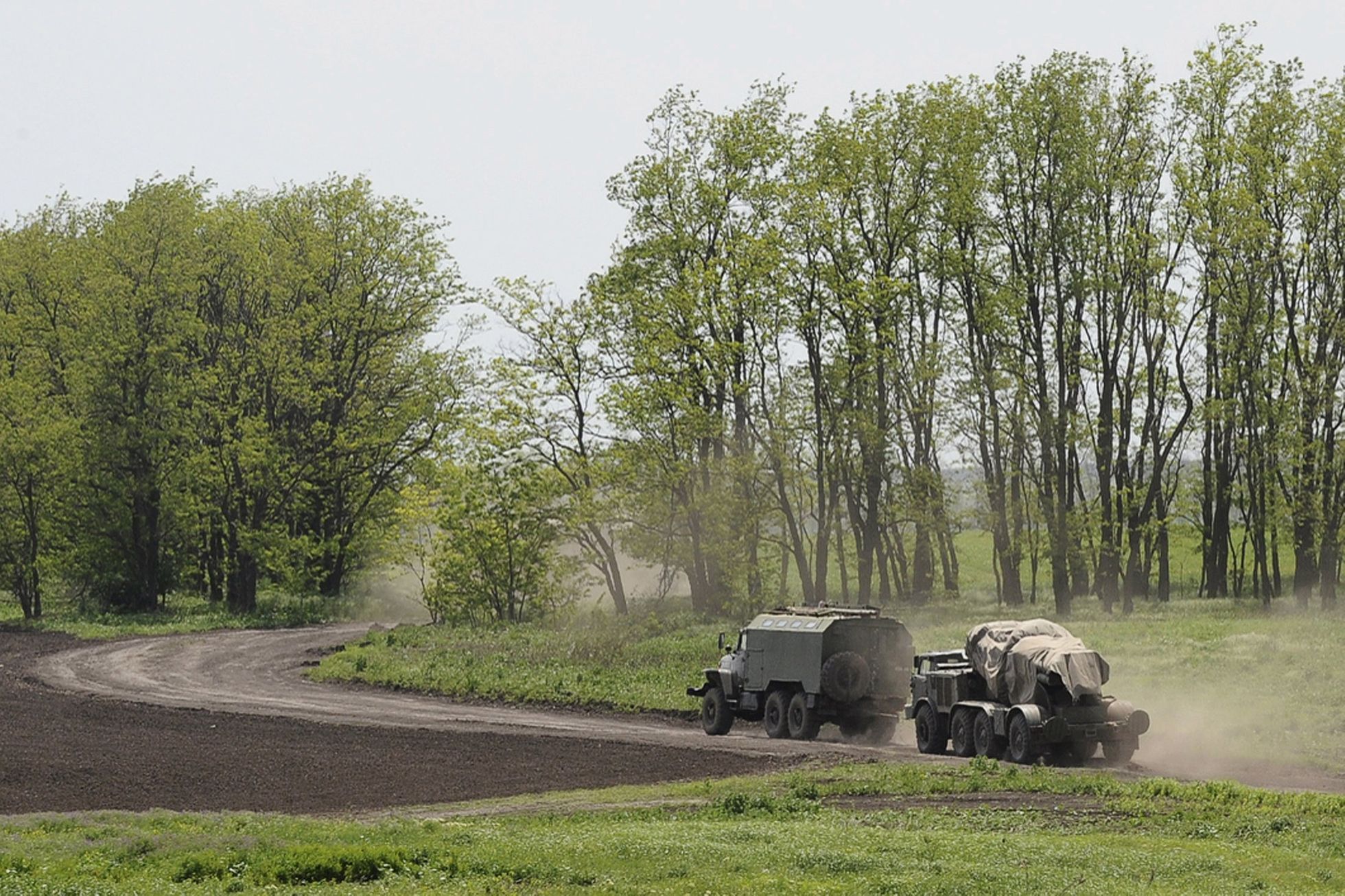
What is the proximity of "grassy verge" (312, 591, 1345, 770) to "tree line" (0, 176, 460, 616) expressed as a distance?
17.6m

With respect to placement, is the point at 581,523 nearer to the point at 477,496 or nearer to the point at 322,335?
the point at 477,496

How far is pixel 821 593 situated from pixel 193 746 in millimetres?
30406

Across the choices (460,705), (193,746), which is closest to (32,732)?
(193,746)

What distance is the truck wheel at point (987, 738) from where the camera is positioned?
25594mm

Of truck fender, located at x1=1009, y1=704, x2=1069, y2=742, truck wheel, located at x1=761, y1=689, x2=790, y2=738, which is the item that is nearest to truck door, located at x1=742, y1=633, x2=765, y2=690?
truck wheel, located at x1=761, y1=689, x2=790, y2=738

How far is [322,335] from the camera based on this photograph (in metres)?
68.9

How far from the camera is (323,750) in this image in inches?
1083

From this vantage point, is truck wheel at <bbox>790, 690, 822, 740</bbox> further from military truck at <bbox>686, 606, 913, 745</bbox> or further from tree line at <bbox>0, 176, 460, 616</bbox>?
tree line at <bbox>0, 176, 460, 616</bbox>

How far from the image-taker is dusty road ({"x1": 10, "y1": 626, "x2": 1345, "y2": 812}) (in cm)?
2258

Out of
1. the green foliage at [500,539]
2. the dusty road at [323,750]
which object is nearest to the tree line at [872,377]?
the green foliage at [500,539]

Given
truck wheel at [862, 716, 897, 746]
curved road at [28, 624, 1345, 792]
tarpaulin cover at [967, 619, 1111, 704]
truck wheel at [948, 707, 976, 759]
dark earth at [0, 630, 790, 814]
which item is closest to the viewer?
dark earth at [0, 630, 790, 814]

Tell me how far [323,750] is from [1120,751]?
47.5ft

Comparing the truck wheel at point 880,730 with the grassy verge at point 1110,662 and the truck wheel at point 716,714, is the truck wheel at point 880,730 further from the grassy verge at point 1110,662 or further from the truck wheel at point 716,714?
the grassy verge at point 1110,662

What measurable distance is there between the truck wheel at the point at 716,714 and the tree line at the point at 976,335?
21335mm
